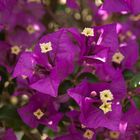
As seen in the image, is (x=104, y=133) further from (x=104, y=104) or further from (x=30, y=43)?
(x=30, y=43)

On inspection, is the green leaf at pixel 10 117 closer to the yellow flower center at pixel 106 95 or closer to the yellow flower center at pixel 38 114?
the yellow flower center at pixel 38 114

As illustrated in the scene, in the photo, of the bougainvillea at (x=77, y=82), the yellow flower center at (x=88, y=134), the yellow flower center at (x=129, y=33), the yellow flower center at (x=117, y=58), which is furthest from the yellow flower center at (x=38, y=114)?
the yellow flower center at (x=129, y=33)

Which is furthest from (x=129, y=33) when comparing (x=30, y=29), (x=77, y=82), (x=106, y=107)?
(x=106, y=107)

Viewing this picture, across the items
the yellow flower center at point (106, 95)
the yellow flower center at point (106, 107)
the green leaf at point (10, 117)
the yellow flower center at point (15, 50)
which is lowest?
the green leaf at point (10, 117)

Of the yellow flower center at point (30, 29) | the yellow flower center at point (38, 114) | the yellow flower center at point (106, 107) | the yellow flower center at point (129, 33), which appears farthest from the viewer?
the yellow flower center at point (129, 33)

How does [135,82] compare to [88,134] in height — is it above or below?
above

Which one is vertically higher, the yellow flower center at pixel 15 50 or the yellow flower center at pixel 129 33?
the yellow flower center at pixel 15 50

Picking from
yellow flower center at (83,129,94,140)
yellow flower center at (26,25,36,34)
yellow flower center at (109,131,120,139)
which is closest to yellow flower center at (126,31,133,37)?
yellow flower center at (26,25,36,34)

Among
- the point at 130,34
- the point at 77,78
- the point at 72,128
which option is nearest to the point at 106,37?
the point at 77,78

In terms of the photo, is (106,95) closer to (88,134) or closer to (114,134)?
(88,134)
